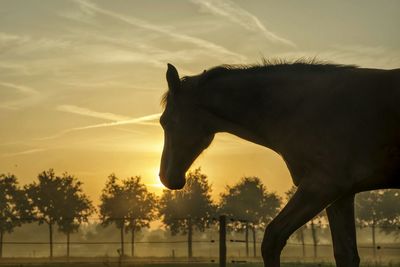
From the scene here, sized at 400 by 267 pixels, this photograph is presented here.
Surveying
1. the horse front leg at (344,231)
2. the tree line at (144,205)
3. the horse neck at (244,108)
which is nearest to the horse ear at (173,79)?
the horse neck at (244,108)

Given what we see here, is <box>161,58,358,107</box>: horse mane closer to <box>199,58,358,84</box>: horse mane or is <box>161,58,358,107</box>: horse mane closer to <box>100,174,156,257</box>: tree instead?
<box>199,58,358,84</box>: horse mane

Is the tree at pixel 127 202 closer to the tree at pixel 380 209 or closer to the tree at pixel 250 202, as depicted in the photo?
the tree at pixel 250 202

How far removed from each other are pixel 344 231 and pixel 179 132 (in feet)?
7.69

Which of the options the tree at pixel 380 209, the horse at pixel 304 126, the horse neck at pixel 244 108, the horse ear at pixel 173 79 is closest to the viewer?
the horse at pixel 304 126

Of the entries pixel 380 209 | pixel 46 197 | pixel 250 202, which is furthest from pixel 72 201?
pixel 380 209

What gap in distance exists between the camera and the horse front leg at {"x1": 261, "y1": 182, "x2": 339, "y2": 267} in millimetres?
5844

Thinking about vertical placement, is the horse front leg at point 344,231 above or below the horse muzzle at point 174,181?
below

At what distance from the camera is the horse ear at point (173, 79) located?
7176 millimetres

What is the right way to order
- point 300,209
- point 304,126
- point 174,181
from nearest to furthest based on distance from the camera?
point 300,209, point 304,126, point 174,181

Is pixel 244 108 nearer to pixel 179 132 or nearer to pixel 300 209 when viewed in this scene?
pixel 179 132

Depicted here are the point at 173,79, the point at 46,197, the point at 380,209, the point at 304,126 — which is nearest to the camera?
the point at 304,126

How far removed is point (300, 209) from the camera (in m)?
5.86

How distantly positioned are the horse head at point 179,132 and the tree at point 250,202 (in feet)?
230

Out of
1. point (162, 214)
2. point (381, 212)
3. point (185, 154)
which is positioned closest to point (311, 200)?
point (185, 154)
